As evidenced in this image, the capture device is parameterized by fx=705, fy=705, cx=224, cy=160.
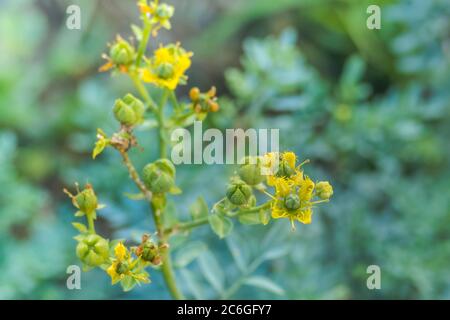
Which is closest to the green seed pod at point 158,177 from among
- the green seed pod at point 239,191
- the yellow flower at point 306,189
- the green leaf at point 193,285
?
the green seed pod at point 239,191

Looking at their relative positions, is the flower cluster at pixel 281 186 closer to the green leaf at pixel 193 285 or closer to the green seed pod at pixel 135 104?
the green seed pod at pixel 135 104

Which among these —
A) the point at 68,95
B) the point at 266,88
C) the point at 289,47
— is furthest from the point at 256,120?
the point at 68,95

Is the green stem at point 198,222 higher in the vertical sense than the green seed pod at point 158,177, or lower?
lower

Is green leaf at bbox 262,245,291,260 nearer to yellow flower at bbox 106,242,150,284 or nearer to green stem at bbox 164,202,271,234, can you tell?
green stem at bbox 164,202,271,234

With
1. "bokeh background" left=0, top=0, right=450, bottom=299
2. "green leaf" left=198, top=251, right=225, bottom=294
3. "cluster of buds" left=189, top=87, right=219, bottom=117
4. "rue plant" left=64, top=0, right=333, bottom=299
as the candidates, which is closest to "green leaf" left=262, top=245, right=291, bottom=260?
"bokeh background" left=0, top=0, right=450, bottom=299

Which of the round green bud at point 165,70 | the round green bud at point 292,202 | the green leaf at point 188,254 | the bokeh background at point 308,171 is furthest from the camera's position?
the bokeh background at point 308,171

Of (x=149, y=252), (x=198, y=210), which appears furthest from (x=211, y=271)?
(x=149, y=252)
